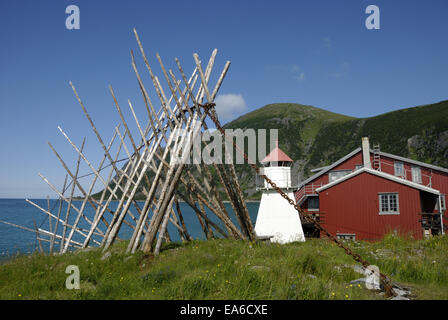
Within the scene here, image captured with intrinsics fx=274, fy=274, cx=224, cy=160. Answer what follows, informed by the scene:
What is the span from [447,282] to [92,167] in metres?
11.8

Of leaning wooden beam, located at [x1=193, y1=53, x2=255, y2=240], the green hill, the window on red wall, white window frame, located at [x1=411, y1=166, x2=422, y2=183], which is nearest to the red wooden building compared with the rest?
white window frame, located at [x1=411, y1=166, x2=422, y2=183]

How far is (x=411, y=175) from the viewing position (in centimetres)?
2748

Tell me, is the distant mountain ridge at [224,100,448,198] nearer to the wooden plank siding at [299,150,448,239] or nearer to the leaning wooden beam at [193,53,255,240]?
the wooden plank siding at [299,150,448,239]

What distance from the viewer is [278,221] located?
15.2 m

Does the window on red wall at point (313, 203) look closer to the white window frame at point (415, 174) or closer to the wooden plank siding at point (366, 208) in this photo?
the wooden plank siding at point (366, 208)

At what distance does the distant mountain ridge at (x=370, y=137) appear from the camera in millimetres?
93500

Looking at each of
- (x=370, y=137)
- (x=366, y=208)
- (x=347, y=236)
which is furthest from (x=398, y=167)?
(x=370, y=137)

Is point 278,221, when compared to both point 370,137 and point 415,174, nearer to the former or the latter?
point 415,174

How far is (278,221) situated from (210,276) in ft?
33.3

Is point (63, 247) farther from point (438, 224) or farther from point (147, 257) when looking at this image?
point (438, 224)

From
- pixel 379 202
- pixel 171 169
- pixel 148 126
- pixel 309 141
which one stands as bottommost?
pixel 379 202

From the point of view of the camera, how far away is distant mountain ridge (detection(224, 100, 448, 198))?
93.5 metres

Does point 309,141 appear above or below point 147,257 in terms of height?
above
